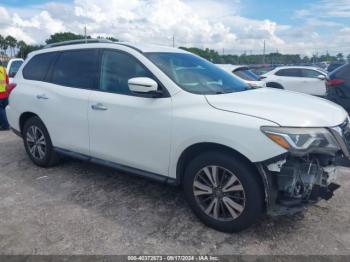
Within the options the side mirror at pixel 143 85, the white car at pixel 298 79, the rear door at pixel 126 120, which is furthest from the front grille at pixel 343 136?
the white car at pixel 298 79

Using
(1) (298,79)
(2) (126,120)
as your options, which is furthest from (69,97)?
(1) (298,79)

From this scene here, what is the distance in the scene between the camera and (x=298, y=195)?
9.96ft

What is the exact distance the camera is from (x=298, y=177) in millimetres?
2990

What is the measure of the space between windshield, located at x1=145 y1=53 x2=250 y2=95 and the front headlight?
3.10 ft

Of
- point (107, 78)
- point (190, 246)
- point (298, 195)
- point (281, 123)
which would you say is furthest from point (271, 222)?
point (107, 78)

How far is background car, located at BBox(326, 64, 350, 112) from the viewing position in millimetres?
6195

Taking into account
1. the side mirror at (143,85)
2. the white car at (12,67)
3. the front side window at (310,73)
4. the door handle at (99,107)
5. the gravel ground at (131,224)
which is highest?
the white car at (12,67)

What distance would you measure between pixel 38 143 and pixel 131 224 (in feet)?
8.11

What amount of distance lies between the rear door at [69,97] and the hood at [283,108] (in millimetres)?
1773

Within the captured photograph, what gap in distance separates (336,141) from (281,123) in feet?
1.91

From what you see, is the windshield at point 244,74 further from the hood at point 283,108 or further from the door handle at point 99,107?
the door handle at point 99,107

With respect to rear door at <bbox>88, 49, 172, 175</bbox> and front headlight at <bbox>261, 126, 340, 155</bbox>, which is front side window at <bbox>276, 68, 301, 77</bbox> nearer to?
rear door at <bbox>88, 49, 172, 175</bbox>

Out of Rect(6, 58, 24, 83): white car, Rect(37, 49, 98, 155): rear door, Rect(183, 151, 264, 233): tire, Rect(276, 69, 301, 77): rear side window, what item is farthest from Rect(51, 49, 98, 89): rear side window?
Rect(276, 69, 301, 77): rear side window

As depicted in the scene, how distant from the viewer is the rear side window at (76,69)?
426cm
